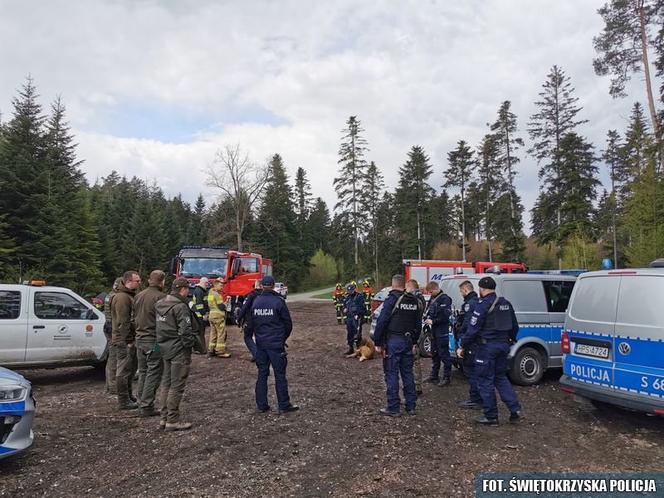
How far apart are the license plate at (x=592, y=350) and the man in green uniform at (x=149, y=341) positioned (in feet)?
17.9

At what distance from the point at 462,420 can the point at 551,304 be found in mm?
3136

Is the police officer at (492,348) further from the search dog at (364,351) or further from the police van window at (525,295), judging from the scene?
the search dog at (364,351)

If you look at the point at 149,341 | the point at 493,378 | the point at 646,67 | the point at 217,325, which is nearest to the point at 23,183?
the point at 217,325

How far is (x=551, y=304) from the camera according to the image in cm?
795

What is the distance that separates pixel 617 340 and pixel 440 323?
9.50 ft

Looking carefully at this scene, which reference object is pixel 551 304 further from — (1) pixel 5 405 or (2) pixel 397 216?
(2) pixel 397 216

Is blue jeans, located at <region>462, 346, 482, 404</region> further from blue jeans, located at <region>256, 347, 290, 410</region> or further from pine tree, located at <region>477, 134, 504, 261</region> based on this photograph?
pine tree, located at <region>477, 134, 504, 261</region>

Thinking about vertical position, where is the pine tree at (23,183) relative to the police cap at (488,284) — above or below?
above

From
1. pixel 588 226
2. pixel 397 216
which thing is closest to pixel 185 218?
pixel 397 216

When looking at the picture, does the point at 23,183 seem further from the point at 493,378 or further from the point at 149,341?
the point at 493,378

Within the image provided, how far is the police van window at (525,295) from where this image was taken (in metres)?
7.67

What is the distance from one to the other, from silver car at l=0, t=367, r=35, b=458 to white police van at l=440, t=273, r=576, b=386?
619 cm

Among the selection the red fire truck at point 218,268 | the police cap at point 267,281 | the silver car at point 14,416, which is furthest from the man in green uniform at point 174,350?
the red fire truck at point 218,268

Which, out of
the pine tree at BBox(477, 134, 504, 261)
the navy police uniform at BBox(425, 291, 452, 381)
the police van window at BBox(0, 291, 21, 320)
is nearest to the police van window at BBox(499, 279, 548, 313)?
the navy police uniform at BBox(425, 291, 452, 381)
